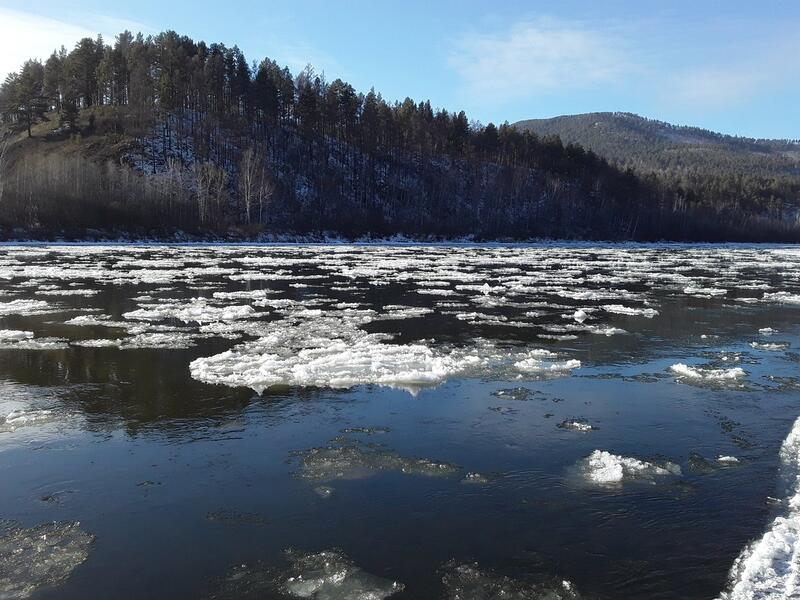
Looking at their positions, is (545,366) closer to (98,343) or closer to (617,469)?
(617,469)

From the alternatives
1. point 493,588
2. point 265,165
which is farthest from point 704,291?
point 265,165

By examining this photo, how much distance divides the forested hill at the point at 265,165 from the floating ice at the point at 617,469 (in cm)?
5548

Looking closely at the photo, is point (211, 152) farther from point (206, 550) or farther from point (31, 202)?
point (206, 550)

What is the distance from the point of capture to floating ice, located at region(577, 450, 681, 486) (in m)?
6.12

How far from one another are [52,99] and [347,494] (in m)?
98.3

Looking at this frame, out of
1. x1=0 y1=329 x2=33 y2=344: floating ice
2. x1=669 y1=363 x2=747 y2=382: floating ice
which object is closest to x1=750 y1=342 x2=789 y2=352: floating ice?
x1=669 y1=363 x2=747 y2=382: floating ice

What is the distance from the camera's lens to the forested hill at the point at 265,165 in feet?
193

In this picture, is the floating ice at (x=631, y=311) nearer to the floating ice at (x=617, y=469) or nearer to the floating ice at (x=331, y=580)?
the floating ice at (x=617, y=469)

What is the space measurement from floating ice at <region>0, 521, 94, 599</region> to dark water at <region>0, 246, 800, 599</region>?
0.03m

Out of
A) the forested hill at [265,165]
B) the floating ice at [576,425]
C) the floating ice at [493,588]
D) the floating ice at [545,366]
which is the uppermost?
the forested hill at [265,165]

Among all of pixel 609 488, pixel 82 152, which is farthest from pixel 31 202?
pixel 609 488

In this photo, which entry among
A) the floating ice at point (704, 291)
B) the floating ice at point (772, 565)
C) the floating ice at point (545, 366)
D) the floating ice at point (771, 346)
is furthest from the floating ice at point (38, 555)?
the floating ice at point (704, 291)

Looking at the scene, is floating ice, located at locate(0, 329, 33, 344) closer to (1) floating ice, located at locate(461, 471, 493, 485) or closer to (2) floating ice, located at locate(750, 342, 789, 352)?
(1) floating ice, located at locate(461, 471, 493, 485)

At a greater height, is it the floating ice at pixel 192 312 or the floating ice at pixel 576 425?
the floating ice at pixel 192 312
